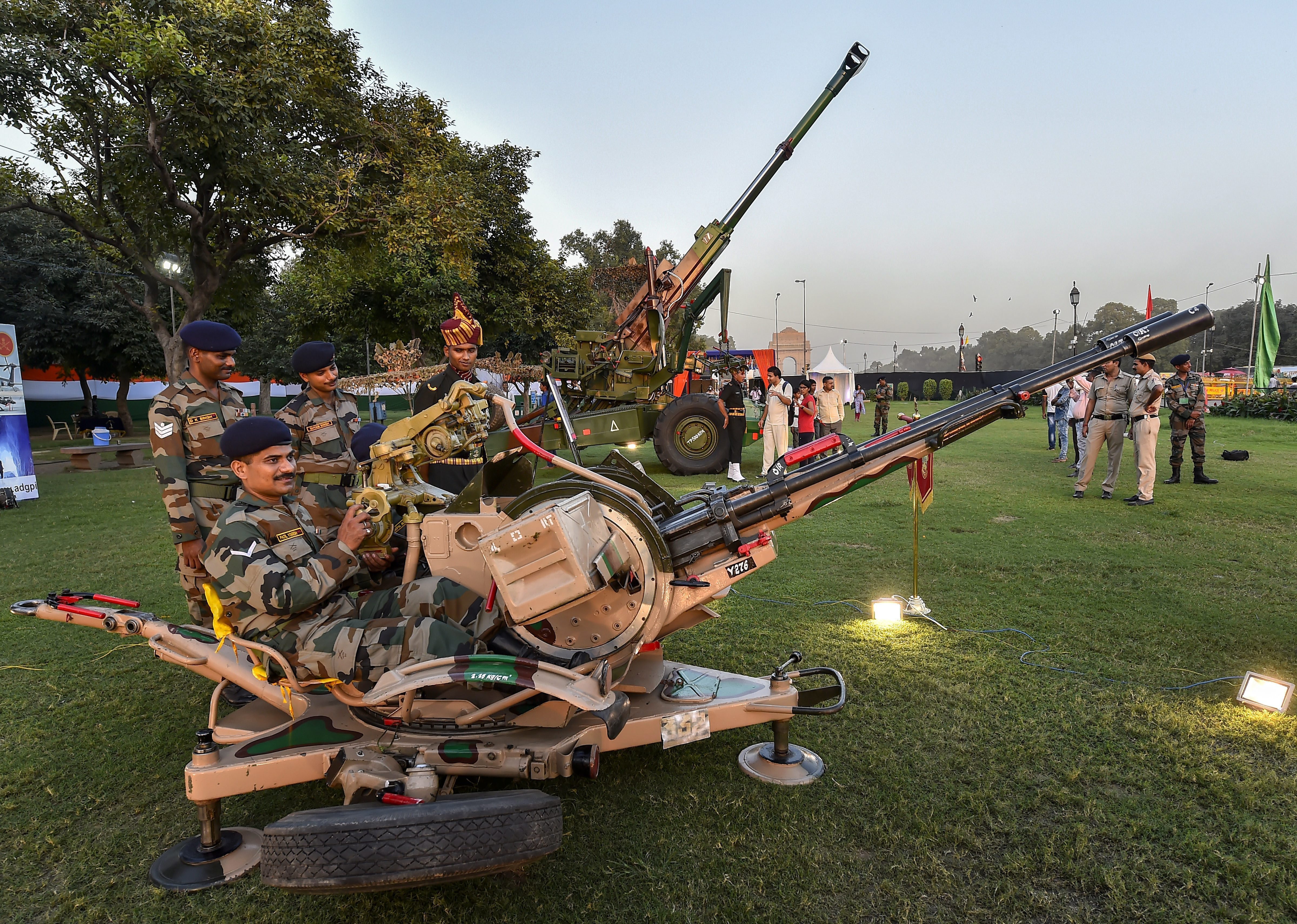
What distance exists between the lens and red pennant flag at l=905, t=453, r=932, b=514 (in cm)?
443

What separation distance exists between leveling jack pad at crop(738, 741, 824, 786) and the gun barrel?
8295 mm

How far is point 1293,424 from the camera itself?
2019cm

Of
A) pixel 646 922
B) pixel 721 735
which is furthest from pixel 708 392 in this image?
pixel 646 922

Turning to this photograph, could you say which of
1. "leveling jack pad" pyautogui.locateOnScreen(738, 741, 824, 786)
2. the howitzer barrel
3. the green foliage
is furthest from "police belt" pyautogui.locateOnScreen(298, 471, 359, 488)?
the green foliage

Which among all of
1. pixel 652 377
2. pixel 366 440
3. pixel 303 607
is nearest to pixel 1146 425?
pixel 652 377

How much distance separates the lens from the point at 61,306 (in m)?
24.5

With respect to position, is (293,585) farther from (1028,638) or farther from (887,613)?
(1028,638)

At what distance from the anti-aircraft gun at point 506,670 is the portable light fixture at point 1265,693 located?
1787mm

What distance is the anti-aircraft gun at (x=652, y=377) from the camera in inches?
442

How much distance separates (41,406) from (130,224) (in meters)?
25.1

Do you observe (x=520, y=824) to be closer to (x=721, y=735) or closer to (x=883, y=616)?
(x=721, y=735)

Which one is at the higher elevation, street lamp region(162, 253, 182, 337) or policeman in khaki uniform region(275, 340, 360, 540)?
street lamp region(162, 253, 182, 337)

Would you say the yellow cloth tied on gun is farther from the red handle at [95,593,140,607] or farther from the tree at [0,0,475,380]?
the tree at [0,0,475,380]

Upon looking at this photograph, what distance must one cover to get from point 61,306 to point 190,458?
27751 millimetres
